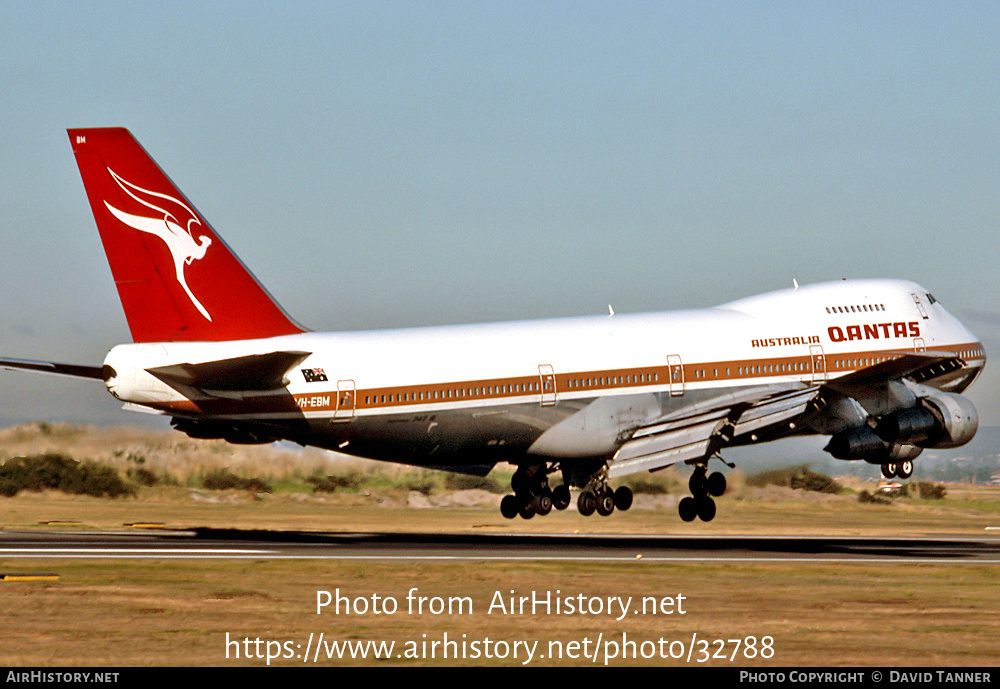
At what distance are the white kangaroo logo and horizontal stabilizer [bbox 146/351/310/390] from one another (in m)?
1.94

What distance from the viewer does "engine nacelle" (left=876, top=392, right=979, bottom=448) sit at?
128 ft

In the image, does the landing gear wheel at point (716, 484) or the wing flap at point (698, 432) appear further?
the landing gear wheel at point (716, 484)

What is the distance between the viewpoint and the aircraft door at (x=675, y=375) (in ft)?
136

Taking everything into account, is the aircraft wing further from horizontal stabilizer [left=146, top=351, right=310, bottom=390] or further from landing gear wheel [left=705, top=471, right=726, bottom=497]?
horizontal stabilizer [left=146, top=351, right=310, bottom=390]

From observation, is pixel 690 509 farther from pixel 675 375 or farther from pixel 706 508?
pixel 675 375

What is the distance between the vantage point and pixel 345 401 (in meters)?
36.4

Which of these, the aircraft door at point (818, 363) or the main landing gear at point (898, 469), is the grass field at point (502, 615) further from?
the aircraft door at point (818, 363)

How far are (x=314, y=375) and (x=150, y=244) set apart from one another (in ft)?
17.7

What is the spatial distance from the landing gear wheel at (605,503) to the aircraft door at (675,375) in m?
3.73

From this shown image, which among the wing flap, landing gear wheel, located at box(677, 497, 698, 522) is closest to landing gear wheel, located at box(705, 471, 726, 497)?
landing gear wheel, located at box(677, 497, 698, 522)

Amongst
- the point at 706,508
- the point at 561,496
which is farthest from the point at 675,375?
the point at 561,496

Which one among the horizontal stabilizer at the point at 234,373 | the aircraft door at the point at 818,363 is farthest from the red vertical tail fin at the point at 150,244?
the aircraft door at the point at 818,363

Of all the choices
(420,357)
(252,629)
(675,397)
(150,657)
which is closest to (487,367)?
(420,357)
